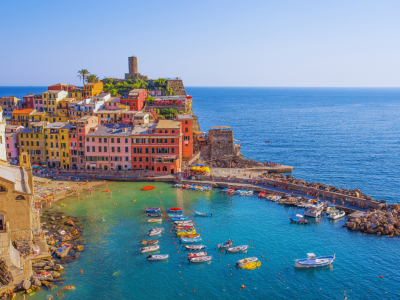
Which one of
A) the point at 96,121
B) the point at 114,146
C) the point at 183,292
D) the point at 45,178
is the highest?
the point at 96,121

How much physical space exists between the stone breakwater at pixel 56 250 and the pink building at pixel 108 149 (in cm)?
2347

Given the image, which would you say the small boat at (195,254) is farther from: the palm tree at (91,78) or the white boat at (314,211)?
the palm tree at (91,78)

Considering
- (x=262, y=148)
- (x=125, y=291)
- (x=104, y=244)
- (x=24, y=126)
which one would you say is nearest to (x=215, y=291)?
(x=125, y=291)

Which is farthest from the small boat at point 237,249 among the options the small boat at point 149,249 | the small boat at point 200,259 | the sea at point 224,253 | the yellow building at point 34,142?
the yellow building at point 34,142

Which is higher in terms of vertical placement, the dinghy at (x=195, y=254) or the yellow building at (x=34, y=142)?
the yellow building at (x=34, y=142)

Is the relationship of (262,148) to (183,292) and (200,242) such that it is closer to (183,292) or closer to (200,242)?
(200,242)

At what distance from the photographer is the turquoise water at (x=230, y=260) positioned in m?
40.5

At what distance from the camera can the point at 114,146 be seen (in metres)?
82.6

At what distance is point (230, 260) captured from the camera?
1852 inches

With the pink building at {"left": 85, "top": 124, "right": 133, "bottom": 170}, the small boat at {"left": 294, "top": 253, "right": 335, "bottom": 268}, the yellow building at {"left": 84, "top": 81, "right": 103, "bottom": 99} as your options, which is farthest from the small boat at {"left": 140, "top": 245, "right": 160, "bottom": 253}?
the yellow building at {"left": 84, "top": 81, "right": 103, "bottom": 99}

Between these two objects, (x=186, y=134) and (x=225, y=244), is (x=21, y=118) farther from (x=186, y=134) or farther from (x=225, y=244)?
(x=225, y=244)

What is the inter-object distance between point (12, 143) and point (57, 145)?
10469 millimetres

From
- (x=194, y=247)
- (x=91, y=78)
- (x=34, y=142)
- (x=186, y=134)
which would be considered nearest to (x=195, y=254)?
(x=194, y=247)

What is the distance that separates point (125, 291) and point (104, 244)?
461 inches
